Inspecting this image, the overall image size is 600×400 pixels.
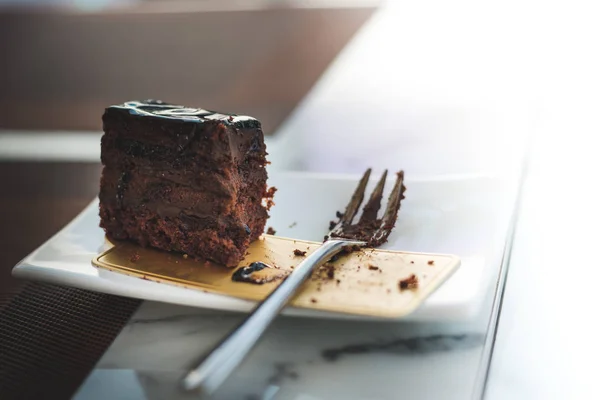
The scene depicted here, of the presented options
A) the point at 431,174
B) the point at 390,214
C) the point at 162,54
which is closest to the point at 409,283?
the point at 390,214

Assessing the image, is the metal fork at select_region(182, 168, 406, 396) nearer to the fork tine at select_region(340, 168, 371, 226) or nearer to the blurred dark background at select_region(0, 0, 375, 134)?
the fork tine at select_region(340, 168, 371, 226)

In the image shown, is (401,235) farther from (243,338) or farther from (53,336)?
(53,336)

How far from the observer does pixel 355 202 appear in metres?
1.81

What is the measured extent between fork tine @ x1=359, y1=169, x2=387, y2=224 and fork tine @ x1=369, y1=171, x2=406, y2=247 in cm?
3

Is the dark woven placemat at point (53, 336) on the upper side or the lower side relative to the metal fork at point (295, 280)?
lower

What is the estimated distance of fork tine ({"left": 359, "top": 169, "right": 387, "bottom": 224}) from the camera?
174 centimetres

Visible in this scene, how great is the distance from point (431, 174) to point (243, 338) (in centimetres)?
124

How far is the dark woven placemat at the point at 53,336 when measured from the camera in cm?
114

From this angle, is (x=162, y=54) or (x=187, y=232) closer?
(x=187, y=232)

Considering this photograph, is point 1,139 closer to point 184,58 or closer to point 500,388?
point 184,58

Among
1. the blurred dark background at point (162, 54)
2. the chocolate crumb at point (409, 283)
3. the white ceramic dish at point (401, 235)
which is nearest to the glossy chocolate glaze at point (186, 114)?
the white ceramic dish at point (401, 235)

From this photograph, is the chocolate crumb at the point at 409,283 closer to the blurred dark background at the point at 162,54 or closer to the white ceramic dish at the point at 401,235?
the white ceramic dish at the point at 401,235

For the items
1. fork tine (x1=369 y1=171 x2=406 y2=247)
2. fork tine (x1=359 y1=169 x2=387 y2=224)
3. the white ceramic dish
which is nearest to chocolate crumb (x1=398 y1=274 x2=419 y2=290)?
the white ceramic dish

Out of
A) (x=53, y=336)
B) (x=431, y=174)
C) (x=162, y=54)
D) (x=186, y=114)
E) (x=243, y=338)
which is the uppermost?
(x=162, y=54)
